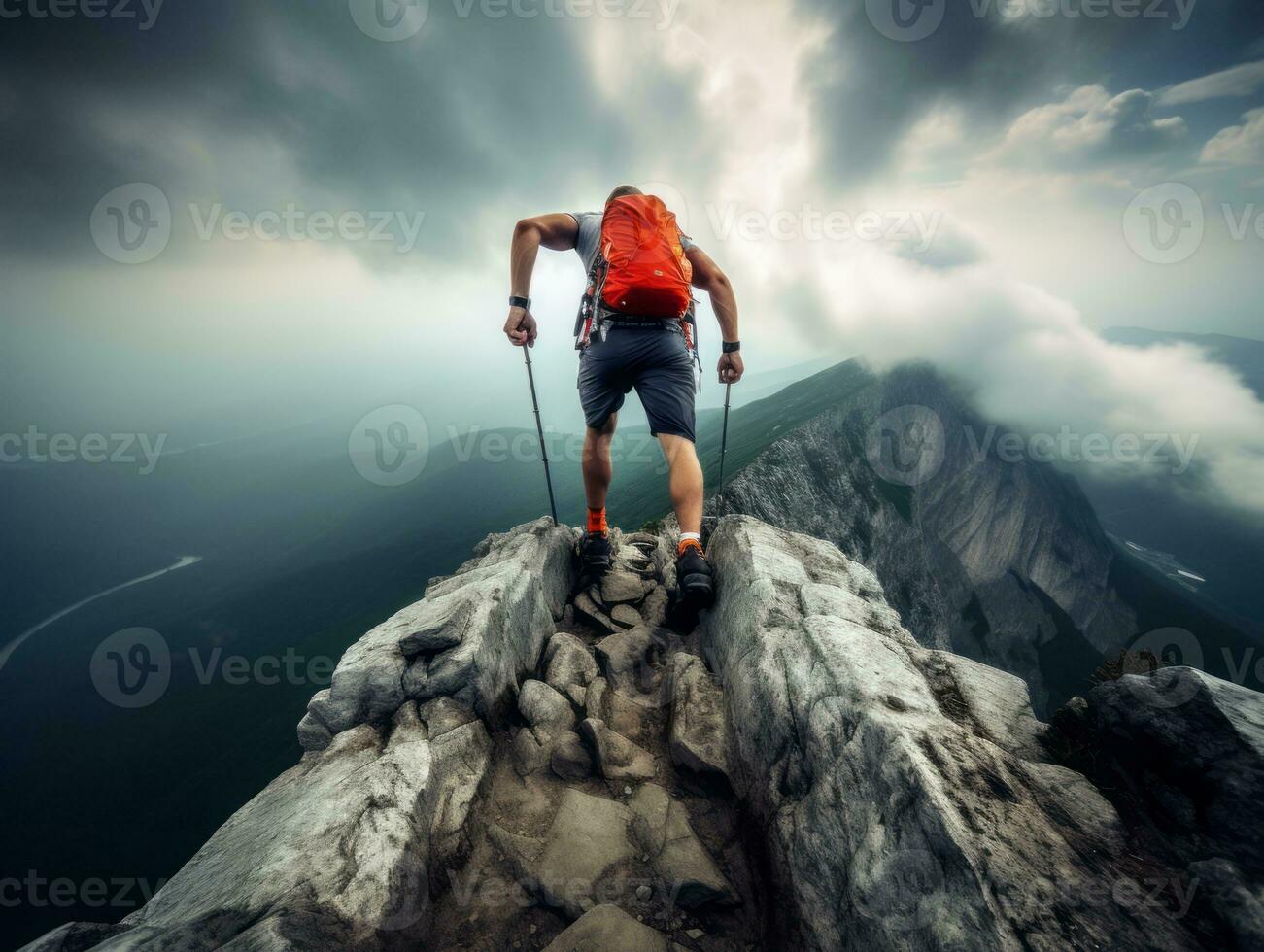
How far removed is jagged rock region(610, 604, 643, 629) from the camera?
8.50m

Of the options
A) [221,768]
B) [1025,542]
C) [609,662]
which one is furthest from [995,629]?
[221,768]

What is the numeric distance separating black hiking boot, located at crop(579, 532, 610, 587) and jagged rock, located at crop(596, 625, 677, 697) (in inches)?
59.3

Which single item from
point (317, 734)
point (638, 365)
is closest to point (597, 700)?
point (317, 734)

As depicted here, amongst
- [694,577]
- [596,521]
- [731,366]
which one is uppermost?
[731,366]

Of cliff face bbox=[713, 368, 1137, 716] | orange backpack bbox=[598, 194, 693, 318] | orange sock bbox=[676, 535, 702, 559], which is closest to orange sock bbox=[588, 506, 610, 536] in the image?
orange sock bbox=[676, 535, 702, 559]

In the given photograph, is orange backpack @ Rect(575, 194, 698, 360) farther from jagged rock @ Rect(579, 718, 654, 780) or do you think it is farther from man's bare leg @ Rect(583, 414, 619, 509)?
jagged rock @ Rect(579, 718, 654, 780)

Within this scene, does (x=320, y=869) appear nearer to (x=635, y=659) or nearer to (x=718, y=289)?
(x=635, y=659)

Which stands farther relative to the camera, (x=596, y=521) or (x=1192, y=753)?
(x=596, y=521)

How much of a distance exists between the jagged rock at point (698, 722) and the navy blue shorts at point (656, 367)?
330cm

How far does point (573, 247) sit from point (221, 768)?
16705cm

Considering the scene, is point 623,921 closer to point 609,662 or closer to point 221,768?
point 609,662

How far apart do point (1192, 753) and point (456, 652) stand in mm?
7172

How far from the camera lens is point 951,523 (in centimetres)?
14900

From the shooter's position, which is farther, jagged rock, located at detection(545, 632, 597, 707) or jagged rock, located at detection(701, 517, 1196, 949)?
jagged rock, located at detection(545, 632, 597, 707)
